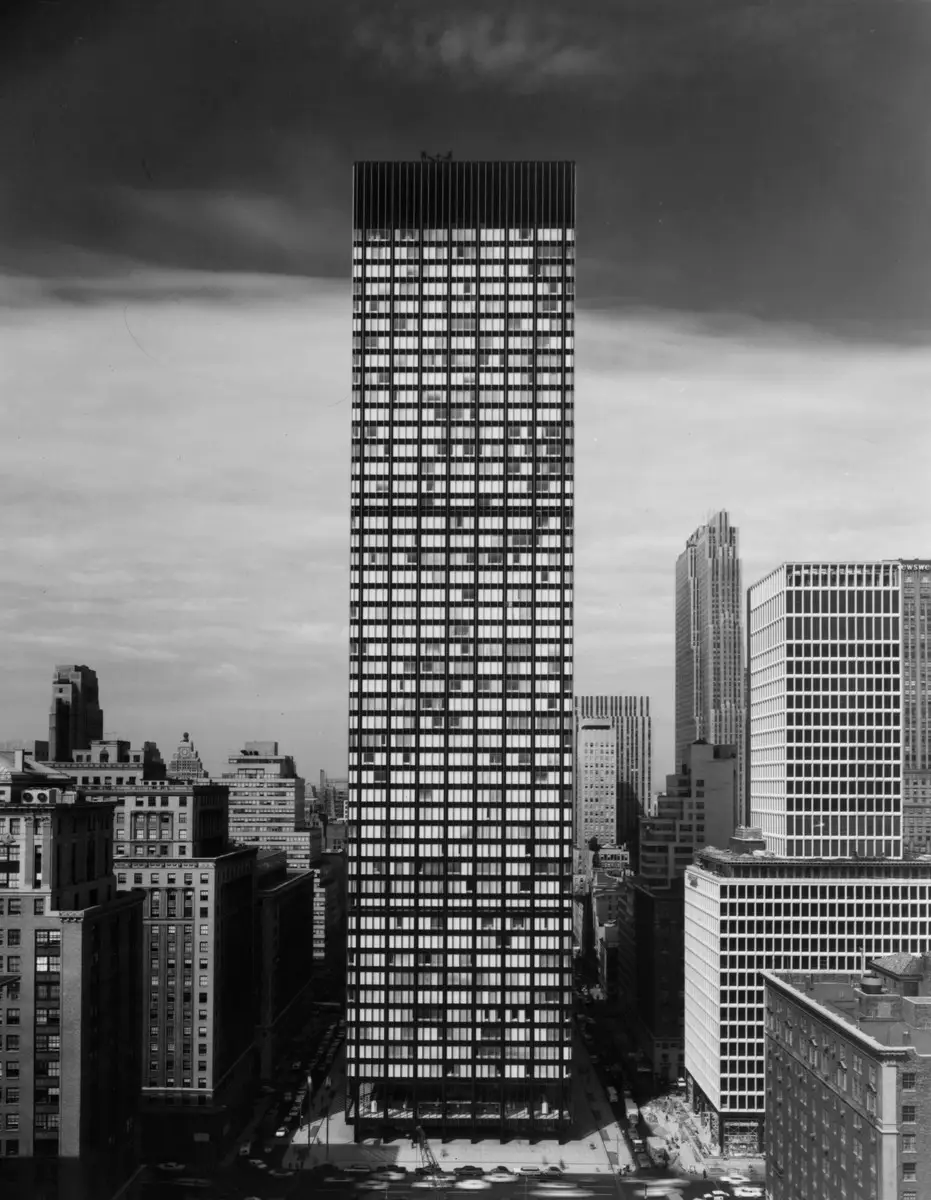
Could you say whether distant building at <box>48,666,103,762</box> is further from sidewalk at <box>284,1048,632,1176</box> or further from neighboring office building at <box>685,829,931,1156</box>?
neighboring office building at <box>685,829,931,1156</box>

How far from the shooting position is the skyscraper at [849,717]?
16672 millimetres

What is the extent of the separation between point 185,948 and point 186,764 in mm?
2837

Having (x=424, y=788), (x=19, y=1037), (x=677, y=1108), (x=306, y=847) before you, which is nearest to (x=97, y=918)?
(x=19, y=1037)

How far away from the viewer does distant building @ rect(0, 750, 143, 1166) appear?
9047 millimetres

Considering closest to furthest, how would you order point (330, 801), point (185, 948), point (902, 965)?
point (902, 965) → point (185, 948) → point (330, 801)

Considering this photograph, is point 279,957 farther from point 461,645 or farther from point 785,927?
point 785,927

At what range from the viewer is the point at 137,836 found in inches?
630

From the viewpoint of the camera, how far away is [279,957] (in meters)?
19.9

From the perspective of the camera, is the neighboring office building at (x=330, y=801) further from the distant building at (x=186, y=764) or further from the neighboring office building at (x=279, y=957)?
the distant building at (x=186, y=764)

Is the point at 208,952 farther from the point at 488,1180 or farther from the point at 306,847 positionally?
the point at 306,847

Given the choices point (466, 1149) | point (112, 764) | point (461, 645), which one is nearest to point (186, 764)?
point (112, 764)

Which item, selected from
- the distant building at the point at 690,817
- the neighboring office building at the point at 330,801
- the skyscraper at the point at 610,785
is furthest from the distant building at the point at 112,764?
the skyscraper at the point at 610,785

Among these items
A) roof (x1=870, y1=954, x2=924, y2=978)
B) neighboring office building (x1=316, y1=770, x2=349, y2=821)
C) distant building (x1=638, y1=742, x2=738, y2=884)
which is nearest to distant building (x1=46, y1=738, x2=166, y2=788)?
neighboring office building (x1=316, y1=770, x2=349, y2=821)

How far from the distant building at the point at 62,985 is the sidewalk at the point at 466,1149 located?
3777mm
